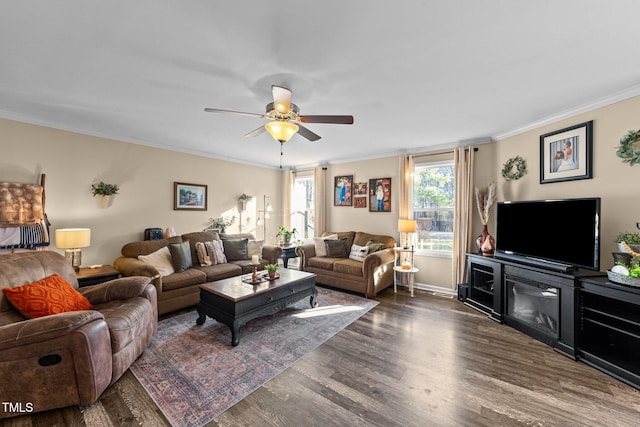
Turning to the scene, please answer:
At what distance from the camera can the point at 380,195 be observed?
5.27 meters

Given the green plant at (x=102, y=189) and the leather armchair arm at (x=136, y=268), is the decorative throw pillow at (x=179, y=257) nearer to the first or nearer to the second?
the leather armchair arm at (x=136, y=268)

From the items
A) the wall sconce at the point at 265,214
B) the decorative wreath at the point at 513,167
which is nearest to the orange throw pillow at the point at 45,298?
the wall sconce at the point at 265,214

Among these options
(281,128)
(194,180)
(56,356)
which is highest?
(281,128)

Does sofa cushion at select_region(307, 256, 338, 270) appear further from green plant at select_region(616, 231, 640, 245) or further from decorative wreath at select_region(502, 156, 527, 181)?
green plant at select_region(616, 231, 640, 245)

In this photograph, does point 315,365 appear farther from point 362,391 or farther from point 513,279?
point 513,279

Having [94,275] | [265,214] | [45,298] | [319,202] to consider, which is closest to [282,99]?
[45,298]

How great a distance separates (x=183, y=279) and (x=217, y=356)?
4.65 ft

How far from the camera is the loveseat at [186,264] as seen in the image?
11.1ft

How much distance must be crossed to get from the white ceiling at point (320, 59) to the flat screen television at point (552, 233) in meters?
1.15

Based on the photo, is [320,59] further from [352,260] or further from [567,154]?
[352,260]

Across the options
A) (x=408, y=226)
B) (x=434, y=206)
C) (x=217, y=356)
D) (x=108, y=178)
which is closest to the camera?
(x=217, y=356)

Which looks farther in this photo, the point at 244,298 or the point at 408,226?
the point at 408,226

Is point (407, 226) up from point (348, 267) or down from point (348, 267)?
up

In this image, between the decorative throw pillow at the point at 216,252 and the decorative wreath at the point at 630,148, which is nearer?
the decorative wreath at the point at 630,148
